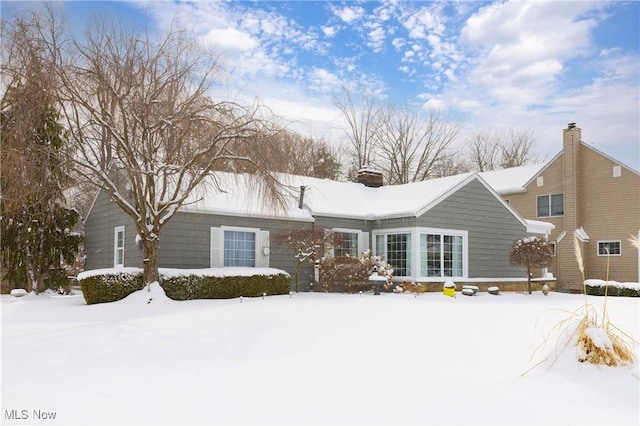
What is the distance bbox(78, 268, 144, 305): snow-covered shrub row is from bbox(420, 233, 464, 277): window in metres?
9.15

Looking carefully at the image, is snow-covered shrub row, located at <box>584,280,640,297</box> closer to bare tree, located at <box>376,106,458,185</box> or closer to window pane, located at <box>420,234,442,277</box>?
window pane, located at <box>420,234,442,277</box>

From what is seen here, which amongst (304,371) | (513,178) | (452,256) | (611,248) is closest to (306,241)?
(452,256)

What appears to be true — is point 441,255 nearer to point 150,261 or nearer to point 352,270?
point 352,270

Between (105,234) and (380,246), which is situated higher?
(105,234)

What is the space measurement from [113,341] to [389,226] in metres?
11.8

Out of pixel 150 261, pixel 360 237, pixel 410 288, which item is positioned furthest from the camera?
pixel 360 237

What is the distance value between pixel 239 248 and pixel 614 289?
42.7ft

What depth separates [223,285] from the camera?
48.3ft

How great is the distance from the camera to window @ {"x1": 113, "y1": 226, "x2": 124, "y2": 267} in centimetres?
1730

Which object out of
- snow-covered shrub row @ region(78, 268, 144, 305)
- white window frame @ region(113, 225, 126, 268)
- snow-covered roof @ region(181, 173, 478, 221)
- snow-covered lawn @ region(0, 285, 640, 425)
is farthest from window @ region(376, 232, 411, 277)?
snow-covered shrub row @ region(78, 268, 144, 305)

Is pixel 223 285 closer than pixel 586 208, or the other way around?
pixel 223 285

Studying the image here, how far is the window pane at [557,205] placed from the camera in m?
26.7

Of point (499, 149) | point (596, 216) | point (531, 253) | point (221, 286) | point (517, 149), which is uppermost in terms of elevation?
point (499, 149)

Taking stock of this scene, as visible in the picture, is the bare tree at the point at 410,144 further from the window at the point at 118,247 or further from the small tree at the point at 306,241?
the window at the point at 118,247
